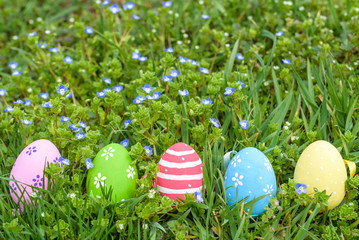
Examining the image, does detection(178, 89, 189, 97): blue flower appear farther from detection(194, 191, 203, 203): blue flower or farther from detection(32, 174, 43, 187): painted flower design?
detection(32, 174, 43, 187): painted flower design

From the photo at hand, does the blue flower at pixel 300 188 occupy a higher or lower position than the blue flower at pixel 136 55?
lower

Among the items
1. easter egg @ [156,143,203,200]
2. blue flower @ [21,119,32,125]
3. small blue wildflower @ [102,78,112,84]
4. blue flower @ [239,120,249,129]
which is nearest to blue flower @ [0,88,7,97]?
blue flower @ [21,119,32,125]

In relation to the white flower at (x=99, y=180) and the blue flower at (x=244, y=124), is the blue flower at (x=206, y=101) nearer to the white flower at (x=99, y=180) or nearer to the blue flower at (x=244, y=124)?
the blue flower at (x=244, y=124)

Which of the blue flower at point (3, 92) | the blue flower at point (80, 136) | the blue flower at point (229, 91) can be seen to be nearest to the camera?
the blue flower at point (80, 136)

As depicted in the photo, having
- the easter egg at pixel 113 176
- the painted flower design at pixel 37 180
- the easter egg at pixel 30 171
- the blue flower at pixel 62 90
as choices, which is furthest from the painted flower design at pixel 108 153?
the blue flower at pixel 62 90

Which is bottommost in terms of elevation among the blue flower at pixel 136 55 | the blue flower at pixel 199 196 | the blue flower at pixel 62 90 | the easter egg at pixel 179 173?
the blue flower at pixel 199 196

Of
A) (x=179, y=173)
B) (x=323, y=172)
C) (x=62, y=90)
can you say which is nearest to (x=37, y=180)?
(x=62, y=90)
